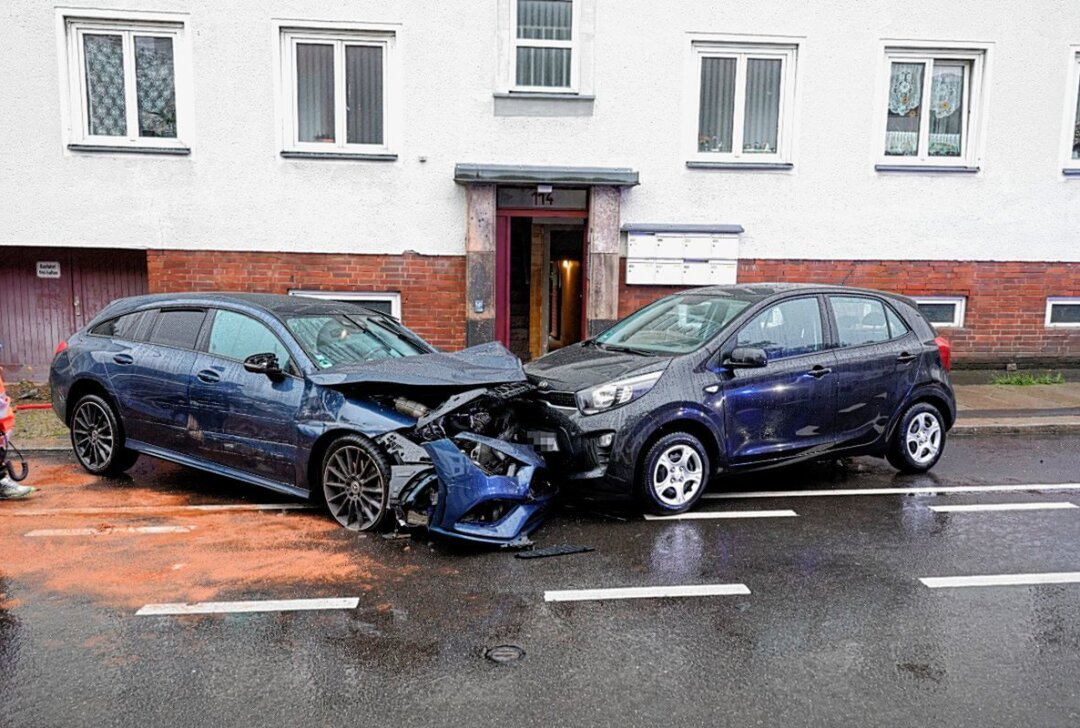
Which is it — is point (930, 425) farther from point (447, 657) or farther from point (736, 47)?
point (736, 47)

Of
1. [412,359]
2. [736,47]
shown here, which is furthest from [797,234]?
[412,359]

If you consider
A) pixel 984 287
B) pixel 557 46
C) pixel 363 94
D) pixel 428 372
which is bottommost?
pixel 428 372

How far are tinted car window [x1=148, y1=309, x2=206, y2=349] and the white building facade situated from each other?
4481 millimetres

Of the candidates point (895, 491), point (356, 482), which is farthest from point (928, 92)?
point (356, 482)

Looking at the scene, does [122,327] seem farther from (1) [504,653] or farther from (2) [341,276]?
(1) [504,653]

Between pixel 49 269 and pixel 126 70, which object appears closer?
pixel 126 70

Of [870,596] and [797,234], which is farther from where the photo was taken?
[797,234]

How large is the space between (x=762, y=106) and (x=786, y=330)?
20.7 ft

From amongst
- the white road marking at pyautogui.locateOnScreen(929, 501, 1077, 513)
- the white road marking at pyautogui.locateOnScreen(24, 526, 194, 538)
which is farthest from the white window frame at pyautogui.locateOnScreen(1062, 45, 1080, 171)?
the white road marking at pyautogui.locateOnScreen(24, 526, 194, 538)

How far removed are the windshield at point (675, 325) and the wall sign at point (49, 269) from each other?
8.52 meters

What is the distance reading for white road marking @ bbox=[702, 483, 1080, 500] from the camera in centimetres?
678

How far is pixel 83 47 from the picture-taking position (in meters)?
11.0

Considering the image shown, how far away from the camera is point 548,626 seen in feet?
13.8

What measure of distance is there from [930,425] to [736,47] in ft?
21.5
